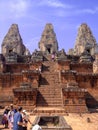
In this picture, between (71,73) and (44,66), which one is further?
(44,66)

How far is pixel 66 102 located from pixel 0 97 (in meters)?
3.93

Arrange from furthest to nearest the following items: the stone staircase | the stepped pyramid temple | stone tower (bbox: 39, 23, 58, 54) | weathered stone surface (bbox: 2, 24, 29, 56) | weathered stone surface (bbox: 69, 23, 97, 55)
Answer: stone tower (bbox: 39, 23, 58, 54) → weathered stone surface (bbox: 69, 23, 97, 55) → weathered stone surface (bbox: 2, 24, 29, 56) → the stone staircase → the stepped pyramid temple

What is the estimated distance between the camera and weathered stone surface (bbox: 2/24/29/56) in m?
36.4

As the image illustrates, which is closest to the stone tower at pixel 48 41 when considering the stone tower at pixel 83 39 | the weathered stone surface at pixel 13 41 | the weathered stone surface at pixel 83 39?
the weathered stone surface at pixel 83 39

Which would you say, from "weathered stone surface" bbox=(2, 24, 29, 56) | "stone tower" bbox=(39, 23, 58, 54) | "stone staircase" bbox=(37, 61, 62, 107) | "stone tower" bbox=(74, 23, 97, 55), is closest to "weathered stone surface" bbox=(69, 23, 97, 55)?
"stone tower" bbox=(74, 23, 97, 55)

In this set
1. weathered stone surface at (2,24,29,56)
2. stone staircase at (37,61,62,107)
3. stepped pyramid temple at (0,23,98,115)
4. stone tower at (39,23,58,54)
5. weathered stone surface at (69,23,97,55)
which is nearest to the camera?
stepped pyramid temple at (0,23,98,115)

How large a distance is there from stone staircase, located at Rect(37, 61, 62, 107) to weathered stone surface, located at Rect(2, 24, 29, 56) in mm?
20764

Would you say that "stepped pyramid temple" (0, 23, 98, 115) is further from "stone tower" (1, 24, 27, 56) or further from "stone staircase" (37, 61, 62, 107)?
"stone tower" (1, 24, 27, 56)

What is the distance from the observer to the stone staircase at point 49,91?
12.9m

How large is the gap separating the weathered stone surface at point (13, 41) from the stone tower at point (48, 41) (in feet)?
9.36

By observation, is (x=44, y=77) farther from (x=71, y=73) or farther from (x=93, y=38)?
(x=93, y=38)

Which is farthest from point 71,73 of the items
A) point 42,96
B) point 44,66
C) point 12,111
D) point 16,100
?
point 12,111

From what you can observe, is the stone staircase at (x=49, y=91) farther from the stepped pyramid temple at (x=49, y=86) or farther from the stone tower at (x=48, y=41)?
the stone tower at (x=48, y=41)

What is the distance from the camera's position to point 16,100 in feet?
42.2
